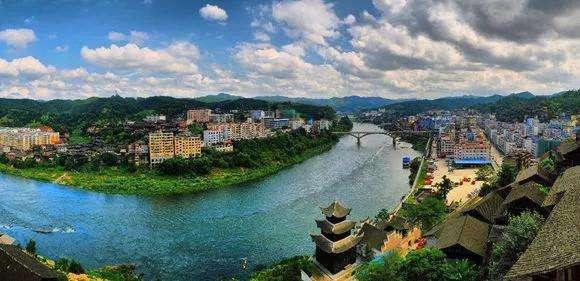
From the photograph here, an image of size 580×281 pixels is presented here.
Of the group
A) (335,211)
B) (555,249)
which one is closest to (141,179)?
(335,211)

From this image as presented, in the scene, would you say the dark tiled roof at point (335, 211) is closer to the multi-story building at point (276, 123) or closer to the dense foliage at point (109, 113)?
the dense foliage at point (109, 113)

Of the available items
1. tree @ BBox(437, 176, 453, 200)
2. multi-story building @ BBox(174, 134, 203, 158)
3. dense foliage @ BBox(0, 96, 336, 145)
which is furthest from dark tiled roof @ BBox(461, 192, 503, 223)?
dense foliage @ BBox(0, 96, 336, 145)

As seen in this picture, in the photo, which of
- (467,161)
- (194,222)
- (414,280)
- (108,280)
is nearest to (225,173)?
(194,222)

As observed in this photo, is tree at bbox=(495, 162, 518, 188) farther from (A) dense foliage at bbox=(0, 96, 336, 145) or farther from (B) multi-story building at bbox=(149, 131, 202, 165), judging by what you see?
(A) dense foliage at bbox=(0, 96, 336, 145)

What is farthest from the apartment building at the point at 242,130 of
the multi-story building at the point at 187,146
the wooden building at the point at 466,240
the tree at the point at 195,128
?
the wooden building at the point at 466,240

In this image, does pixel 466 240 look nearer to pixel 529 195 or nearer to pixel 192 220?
pixel 529 195

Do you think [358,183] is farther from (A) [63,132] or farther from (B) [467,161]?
(A) [63,132]
